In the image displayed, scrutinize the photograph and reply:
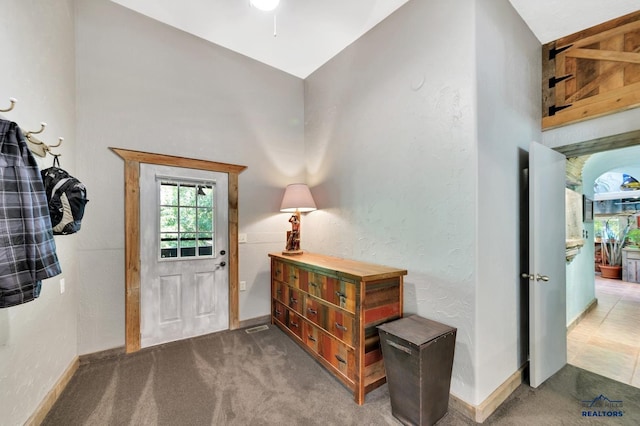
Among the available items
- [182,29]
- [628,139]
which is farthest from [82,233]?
[628,139]

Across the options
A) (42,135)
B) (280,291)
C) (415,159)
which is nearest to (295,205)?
(280,291)

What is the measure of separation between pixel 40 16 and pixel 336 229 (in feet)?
9.37

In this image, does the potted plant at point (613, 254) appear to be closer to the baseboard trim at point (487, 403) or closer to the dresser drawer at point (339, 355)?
the baseboard trim at point (487, 403)

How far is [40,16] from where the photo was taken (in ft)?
5.68

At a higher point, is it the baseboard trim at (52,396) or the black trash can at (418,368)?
the black trash can at (418,368)

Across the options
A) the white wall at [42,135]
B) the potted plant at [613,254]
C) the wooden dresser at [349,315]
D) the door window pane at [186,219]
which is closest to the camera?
the white wall at [42,135]

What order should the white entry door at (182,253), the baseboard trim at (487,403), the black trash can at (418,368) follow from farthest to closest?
the white entry door at (182,253) < the baseboard trim at (487,403) < the black trash can at (418,368)

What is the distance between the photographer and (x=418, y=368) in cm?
157

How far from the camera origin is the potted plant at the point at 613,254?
646cm

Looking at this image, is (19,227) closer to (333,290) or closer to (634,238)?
(333,290)

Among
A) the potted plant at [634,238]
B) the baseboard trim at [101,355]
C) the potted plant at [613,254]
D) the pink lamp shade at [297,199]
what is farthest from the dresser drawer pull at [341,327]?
the potted plant at [634,238]

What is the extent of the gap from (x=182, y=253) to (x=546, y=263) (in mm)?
3447

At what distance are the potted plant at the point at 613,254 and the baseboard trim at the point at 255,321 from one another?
8524 mm

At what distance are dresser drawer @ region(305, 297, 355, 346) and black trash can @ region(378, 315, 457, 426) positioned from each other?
273 mm
